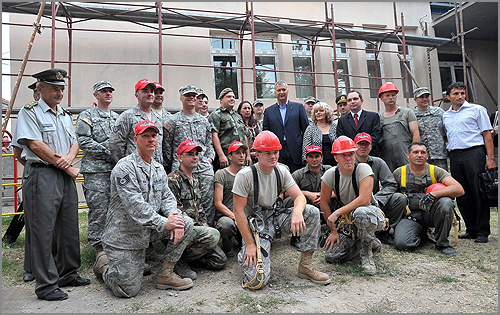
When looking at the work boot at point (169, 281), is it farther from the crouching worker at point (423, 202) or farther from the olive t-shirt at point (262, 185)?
the crouching worker at point (423, 202)

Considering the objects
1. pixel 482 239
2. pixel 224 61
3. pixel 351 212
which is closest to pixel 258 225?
pixel 351 212

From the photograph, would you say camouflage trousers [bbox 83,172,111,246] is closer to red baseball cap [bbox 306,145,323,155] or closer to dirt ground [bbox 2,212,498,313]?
dirt ground [bbox 2,212,498,313]

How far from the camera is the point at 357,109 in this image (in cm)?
506

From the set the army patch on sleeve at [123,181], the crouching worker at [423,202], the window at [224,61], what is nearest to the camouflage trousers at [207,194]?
the army patch on sleeve at [123,181]

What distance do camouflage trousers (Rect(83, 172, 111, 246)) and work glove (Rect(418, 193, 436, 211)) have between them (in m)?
3.61

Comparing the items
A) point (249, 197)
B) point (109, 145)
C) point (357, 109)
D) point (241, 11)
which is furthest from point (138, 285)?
point (241, 11)

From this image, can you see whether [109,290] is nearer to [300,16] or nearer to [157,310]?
[157,310]

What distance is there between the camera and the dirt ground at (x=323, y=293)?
2877 millimetres

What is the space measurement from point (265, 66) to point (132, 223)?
773 centimetres

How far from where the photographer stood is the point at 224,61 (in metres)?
9.77

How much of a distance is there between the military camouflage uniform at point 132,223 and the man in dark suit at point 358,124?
2.68 m

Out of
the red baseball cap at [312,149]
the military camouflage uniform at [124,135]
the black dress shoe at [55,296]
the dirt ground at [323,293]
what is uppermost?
the military camouflage uniform at [124,135]

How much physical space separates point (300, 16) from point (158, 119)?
7657 millimetres

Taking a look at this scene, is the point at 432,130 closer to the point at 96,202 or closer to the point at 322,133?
the point at 322,133
